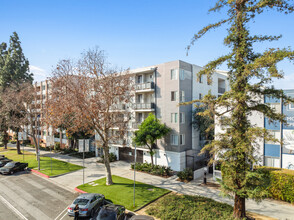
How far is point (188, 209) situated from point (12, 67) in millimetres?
44921

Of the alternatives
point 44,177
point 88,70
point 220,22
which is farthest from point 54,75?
point 220,22

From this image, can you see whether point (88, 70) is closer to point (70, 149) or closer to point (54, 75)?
point (54, 75)

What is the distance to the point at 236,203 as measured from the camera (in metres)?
11.7

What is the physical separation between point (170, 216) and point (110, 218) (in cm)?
421

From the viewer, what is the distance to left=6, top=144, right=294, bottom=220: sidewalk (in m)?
14.5

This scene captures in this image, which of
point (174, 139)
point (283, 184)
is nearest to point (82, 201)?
point (174, 139)

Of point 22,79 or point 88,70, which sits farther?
point 22,79

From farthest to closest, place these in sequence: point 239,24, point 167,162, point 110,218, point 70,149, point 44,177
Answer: point 70,149 < point 167,162 < point 44,177 < point 110,218 < point 239,24

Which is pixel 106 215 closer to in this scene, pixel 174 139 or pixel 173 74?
pixel 174 139

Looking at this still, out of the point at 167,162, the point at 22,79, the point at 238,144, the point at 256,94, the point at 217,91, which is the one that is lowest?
the point at 167,162

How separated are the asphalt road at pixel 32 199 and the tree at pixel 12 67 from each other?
22218 millimetres

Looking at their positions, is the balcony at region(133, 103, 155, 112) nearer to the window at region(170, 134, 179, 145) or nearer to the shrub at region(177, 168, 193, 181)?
the window at region(170, 134, 179, 145)

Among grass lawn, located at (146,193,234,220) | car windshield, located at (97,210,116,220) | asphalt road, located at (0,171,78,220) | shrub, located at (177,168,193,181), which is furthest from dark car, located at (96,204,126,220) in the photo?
shrub, located at (177,168,193,181)

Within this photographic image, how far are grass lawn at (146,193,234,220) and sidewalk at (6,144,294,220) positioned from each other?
1279mm
